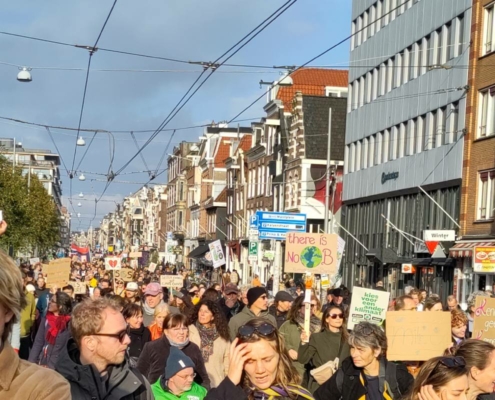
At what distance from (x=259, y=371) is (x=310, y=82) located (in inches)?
2369

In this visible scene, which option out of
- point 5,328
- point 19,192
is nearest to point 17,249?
point 19,192

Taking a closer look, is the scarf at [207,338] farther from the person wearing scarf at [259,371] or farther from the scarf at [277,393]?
the scarf at [277,393]

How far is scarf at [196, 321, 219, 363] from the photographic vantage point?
32.1 ft

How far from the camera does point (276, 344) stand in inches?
195

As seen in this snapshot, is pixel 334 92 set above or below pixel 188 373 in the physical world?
above

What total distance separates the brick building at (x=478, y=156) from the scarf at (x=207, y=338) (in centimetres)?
2280

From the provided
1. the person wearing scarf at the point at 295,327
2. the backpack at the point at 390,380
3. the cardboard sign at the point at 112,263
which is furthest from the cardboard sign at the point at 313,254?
the cardboard sign at the point at 112,263

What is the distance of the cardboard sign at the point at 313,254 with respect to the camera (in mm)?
17016

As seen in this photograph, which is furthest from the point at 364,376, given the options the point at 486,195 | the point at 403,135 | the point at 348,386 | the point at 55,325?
the point at 403,135

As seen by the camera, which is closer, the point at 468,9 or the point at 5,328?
the point at 5,328

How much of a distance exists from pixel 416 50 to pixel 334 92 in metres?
19.1

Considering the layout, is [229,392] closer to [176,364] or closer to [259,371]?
[259,371]

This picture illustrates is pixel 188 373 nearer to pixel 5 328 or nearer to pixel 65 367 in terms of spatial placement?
pixel 65 367

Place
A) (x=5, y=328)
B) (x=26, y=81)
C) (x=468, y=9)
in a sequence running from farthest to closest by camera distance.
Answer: (x=468, y=9), (x=26, y=81), (x=5, y=328)
